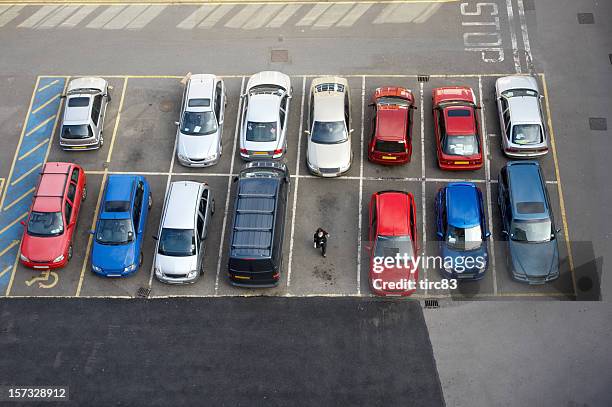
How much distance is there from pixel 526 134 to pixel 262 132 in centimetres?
1054

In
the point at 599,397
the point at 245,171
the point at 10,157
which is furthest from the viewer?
the point at 10,157

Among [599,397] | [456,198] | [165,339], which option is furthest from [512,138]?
[165,339]

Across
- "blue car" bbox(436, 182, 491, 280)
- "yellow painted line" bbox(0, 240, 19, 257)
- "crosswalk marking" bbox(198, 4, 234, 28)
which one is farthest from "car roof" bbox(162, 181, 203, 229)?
"crosswalk marking" bbox(198, 4, 234, 28)

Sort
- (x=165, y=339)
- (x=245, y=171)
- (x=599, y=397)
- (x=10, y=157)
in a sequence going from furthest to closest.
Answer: (x=10, y=157) < (x=245, y=171) < (x=165, y=339) < (x=599, y=397)

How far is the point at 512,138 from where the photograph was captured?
28.9 meters

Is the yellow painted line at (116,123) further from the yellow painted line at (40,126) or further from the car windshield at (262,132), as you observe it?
the car windshield at (262,132)

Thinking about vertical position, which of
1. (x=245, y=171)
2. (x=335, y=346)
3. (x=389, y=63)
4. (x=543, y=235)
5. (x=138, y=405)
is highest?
(x=389, y=63)

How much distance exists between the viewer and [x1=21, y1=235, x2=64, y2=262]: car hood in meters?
27.3

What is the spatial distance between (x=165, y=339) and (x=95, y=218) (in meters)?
6.24

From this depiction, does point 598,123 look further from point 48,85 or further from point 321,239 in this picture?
point 48,85

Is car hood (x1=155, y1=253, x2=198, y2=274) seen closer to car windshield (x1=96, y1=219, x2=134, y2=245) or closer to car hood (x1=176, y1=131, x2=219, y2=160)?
car windshield (x1=96, y1=219, x2=134, y2=245)

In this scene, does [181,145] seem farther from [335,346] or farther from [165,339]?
[335,346]

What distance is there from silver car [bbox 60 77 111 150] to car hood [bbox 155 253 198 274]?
6.99 m

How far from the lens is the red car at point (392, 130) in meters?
28.9
